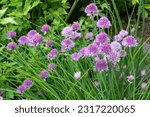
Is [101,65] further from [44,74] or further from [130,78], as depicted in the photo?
[44,74]

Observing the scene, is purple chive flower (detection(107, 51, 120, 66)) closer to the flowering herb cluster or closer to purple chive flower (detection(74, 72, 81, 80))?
the flowering herb cluster

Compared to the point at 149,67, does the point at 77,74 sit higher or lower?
higher

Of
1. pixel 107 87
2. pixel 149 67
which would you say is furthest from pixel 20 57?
pixel 149 67

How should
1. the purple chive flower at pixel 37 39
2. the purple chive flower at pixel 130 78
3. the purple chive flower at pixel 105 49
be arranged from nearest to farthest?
the purple chive flower at pixel 105 49
the purple chive flower at pixel 130 78
the purple chive flower at pixel 37 39

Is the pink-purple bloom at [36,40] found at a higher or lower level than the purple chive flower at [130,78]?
higher

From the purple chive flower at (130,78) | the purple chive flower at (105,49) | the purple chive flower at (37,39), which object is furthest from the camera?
the purple chive flower at (37,39)

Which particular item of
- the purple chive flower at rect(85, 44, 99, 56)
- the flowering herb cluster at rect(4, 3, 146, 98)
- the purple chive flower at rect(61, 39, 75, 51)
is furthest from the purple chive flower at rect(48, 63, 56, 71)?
the purple chive flower at rect(85, 44, 99, 56)

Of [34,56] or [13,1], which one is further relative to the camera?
[13,1]

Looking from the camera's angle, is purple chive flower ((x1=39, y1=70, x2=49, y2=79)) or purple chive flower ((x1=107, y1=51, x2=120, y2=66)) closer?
purple chive flower ((x1=107, y1=51, x2=120, y2=66))

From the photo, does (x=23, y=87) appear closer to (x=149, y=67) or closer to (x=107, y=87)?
(x=107, y=87)

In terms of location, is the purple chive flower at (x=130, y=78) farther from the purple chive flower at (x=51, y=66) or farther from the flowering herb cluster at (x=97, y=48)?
the purple chive flower at (x=51, y=66)

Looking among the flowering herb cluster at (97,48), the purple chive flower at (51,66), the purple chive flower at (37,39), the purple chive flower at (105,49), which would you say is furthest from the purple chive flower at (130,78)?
the purple chive flower at (37,39)
